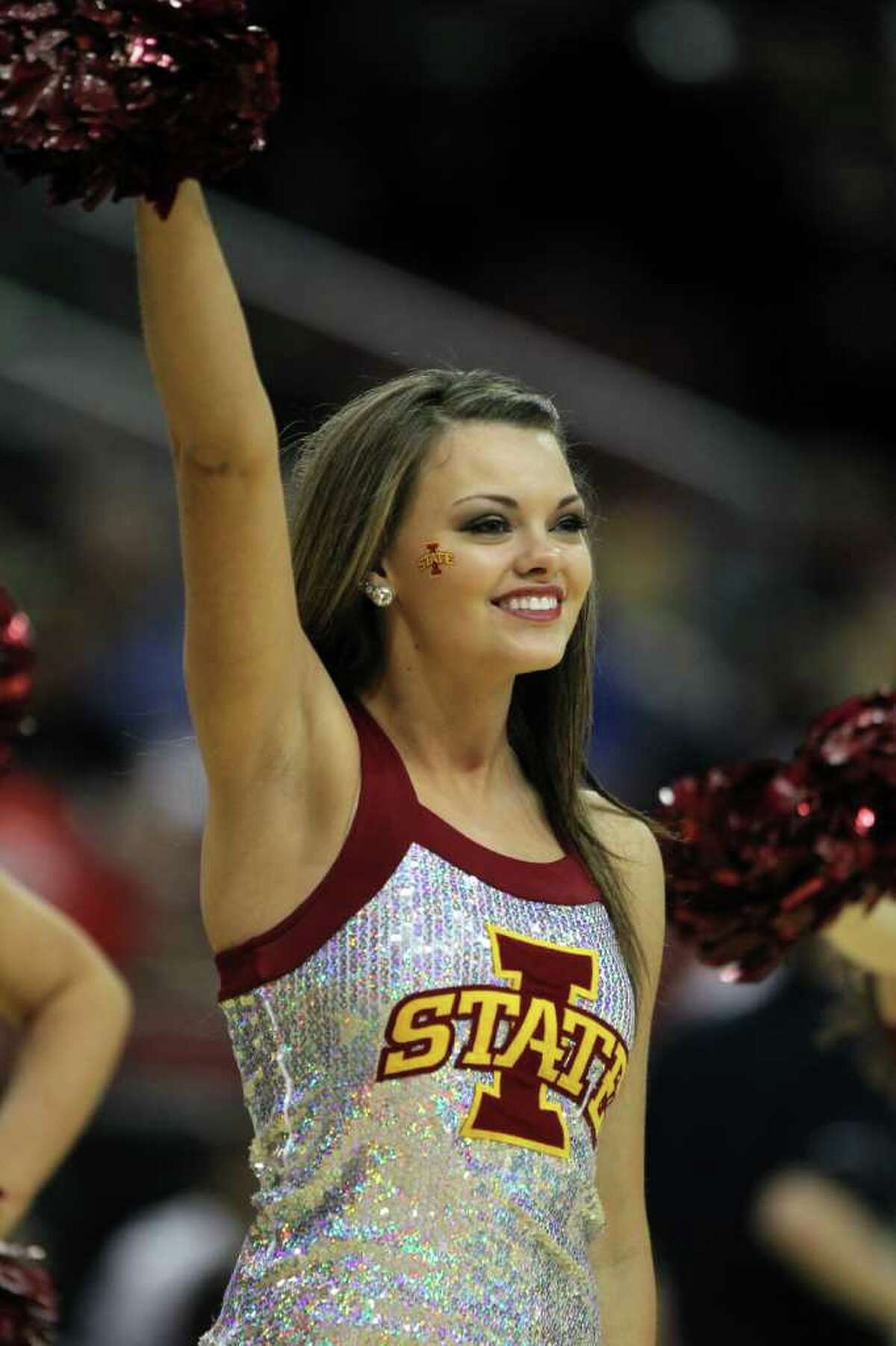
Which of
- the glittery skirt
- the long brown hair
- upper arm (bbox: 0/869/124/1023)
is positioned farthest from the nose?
upper arm (bbox: 0/869/124/1023)

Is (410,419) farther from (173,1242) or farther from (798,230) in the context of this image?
(798,230)

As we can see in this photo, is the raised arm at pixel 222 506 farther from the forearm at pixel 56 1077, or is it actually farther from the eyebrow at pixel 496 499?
A: the forearm at pixel 56 1077

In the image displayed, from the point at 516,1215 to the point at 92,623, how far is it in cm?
354

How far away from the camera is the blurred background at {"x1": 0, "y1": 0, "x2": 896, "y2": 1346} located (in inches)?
185

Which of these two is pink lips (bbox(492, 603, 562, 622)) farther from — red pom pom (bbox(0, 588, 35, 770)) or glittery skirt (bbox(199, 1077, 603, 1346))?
red pom pom (bbox(0, 588, 35, 770))

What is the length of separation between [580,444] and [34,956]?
4.84 feet

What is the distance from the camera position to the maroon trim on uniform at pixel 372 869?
7.33ft

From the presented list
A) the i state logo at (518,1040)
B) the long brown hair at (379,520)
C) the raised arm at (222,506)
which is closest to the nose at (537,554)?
the long brown hair at (379,520)

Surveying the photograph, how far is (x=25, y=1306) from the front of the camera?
2.70 m

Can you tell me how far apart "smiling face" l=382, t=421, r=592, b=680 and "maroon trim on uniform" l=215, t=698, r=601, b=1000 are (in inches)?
4.9

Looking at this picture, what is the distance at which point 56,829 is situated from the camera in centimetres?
521

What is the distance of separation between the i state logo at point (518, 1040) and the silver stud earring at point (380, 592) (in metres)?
0.36

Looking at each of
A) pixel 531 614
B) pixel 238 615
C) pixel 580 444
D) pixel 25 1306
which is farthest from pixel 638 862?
pixel 580 444

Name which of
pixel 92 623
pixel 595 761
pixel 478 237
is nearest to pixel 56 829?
pixel 92 623
